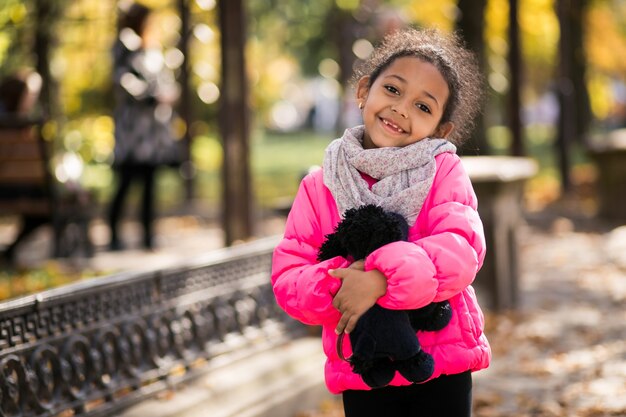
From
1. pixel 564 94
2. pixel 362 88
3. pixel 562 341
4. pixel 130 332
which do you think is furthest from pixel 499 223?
pixel 564 94

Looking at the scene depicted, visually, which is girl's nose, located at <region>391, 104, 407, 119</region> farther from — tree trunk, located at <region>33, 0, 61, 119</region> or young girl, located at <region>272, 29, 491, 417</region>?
tree trunk, located at <region>33, 0, 61, 119</region>

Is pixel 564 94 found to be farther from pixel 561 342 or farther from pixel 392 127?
pixel 392 127

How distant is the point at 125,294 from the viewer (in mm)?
4723

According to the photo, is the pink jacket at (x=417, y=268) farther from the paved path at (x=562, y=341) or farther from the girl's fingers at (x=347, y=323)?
the paved path at (x=562, y=341)

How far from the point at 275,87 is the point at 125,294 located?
2482cm

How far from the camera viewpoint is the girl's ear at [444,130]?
308cm

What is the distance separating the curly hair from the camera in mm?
3014

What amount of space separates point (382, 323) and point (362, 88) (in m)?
0.81

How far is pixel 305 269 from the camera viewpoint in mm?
2832

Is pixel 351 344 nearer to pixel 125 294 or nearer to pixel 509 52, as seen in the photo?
pixel 125 294

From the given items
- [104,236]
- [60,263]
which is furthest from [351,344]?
[104,236]

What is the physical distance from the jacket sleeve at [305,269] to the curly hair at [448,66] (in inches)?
17.0

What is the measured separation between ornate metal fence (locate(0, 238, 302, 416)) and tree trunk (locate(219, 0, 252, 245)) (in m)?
1.86

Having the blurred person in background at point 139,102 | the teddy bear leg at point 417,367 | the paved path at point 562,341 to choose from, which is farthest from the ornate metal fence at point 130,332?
the blurred person in background at point 139,102
